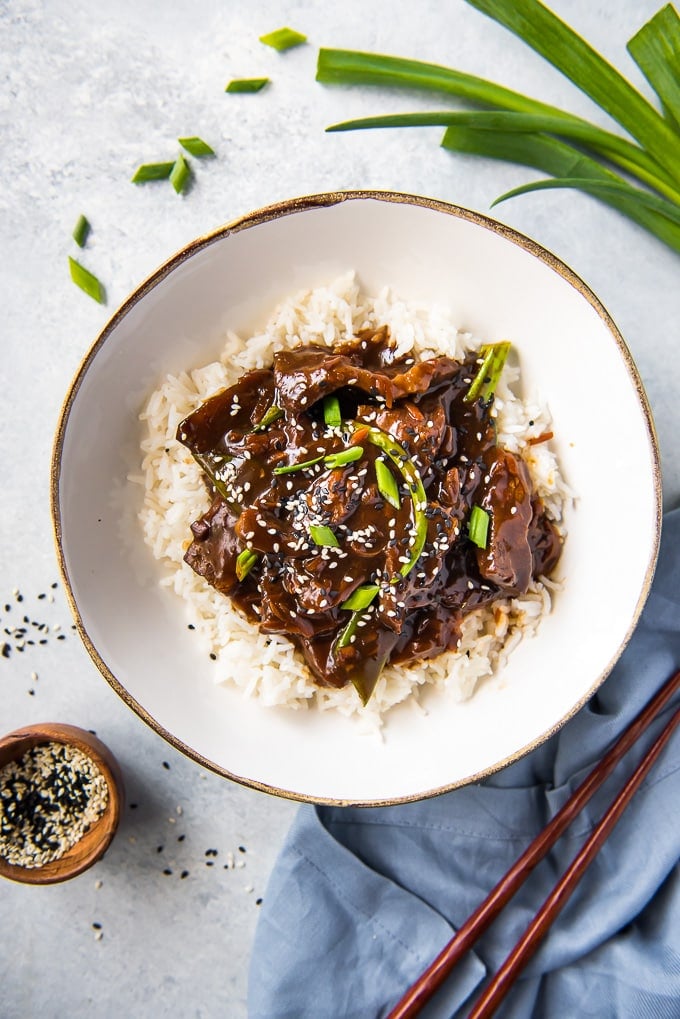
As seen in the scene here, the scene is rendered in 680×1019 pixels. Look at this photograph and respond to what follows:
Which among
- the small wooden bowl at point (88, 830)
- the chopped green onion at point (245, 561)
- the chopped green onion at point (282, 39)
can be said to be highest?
the chopped green onion at point (282, 39)

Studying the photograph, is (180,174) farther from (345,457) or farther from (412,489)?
(412,489)

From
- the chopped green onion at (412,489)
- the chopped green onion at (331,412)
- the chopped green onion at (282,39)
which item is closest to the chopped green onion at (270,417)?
the chopped green onion at (331,412)

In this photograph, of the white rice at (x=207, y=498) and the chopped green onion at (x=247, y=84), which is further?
the chopped green onion at (x=247, y=84)

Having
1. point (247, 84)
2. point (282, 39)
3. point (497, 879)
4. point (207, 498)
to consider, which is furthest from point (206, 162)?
point (497, 879)

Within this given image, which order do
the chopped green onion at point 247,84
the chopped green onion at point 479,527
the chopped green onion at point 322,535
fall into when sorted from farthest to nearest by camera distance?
1. the chopped green onion at point 247,84
2. the chopped green onion at point 479,527
3. the chopped green onion at point 322,535

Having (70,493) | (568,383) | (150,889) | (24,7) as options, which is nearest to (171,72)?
(24,7)

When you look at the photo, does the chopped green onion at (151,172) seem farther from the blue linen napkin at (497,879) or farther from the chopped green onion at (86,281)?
the blue linen napkin at (497,879)

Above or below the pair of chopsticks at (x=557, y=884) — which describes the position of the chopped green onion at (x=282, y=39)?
above
